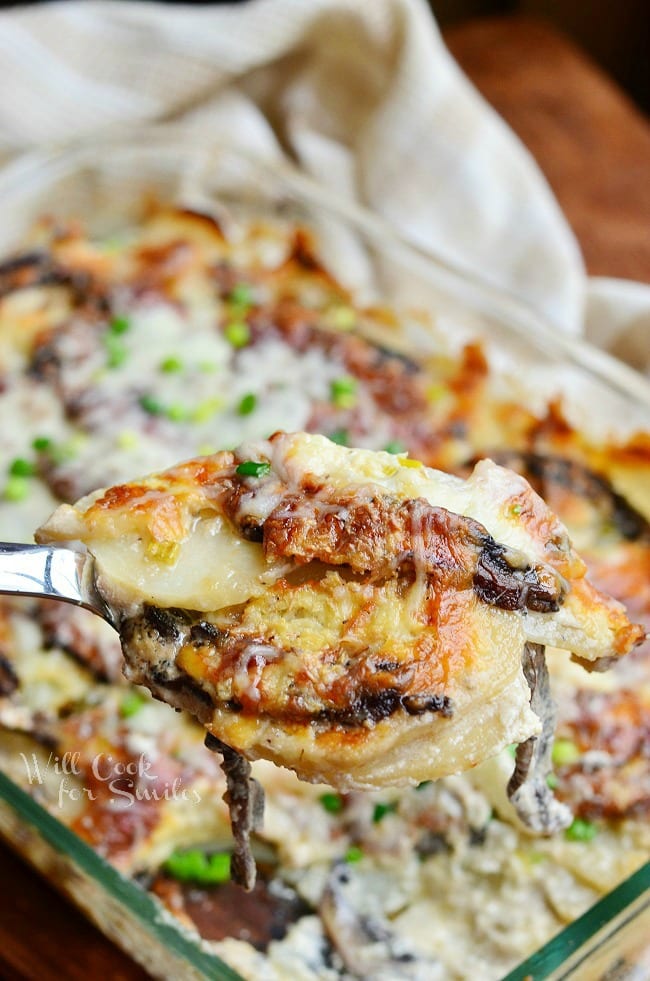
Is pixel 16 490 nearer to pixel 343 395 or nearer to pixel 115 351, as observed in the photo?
pixel 115 351

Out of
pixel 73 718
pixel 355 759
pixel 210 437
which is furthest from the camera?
pixel 210 437

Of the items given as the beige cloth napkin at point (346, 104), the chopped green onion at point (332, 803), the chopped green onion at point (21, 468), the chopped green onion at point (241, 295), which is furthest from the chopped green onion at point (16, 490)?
the beige cloth napkin at point (346, 104)

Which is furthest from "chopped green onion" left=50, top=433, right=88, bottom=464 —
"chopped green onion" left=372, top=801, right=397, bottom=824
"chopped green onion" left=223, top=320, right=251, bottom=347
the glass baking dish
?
"chopped green onion" left=372, top=801, right=397, bottom=824

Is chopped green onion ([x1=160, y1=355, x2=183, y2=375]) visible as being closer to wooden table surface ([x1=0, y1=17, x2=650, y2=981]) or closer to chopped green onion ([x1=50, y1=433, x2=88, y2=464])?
chopped green onion ([x1=50, y1=433, x2=88, y2=464])

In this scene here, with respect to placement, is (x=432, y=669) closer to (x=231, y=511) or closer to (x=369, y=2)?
(x=231, y=511)

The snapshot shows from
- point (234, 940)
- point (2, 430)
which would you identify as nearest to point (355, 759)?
point (234, 940)

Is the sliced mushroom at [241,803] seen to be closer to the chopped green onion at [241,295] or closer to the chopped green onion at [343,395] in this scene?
the chopped green onion at [343,395]
